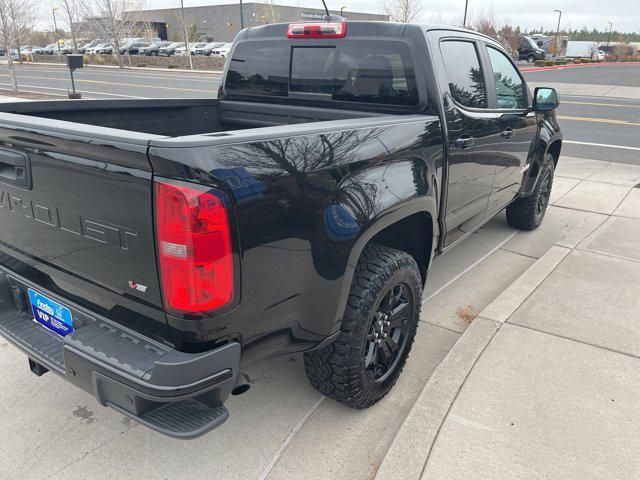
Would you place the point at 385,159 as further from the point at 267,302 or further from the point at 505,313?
the point at 505,313

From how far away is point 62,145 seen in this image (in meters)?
1.92

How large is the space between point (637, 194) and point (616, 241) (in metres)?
2.26

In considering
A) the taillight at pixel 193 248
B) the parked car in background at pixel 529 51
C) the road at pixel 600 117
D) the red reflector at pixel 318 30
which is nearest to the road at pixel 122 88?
the road at pixel 600 117

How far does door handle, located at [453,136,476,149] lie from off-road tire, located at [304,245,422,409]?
33.7 inches

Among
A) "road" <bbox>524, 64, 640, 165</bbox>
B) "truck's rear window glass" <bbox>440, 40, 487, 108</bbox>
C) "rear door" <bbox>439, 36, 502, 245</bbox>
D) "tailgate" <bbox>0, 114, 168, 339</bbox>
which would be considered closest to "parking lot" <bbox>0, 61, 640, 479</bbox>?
"tailgate" <bbox>0, 114, 168, 339</bbox>

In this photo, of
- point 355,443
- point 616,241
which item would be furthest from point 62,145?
point 616,241

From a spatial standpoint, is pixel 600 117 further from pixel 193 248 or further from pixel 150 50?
pixel 150 50

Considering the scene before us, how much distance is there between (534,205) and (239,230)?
4232 millimetres

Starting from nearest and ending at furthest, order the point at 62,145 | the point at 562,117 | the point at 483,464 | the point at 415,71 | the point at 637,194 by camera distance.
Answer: the point at 62,145 → the point at 483,464 → the point at 415,71 → the point at 637,194 → the point at 562,117

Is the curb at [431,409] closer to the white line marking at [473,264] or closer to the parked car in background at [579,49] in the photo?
the white line marking at [473,264]

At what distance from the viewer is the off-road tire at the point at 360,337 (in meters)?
2.45

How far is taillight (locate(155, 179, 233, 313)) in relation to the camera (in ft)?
5.59

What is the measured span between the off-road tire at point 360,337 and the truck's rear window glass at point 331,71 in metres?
1.05

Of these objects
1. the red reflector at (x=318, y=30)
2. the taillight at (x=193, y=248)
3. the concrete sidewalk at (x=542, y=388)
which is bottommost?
the concrete sidewalk at (x=542, y=388)
